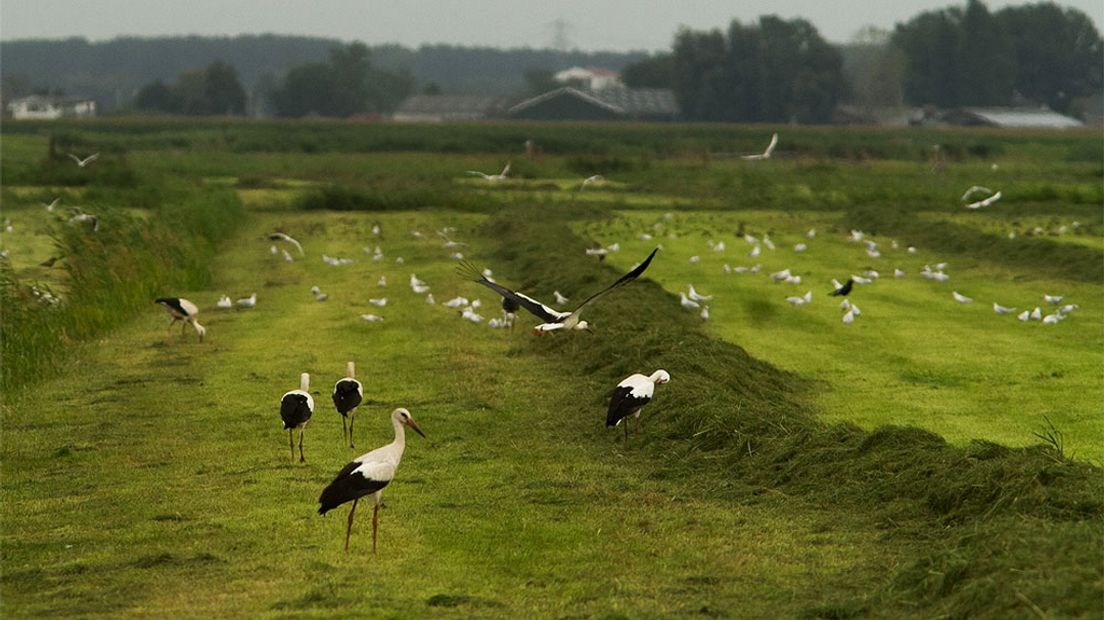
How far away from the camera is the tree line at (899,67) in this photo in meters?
136

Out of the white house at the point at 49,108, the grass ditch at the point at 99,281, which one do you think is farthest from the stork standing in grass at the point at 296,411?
the white house at the point at 49,108

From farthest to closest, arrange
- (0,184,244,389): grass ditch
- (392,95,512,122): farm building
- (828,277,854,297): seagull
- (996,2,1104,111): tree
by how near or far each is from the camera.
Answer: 1. (392,95,512,122): farm building
2. (996,2,1104,111): tree
3. (828,277,854,297): seagull
4. (0,184,244,389): grass ditch

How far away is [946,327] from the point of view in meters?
26.3

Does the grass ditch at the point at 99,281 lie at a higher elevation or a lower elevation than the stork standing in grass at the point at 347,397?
lower

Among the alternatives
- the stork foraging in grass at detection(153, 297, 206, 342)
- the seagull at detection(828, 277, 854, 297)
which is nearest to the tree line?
the seagull at detection(828, 277, 854, 297)

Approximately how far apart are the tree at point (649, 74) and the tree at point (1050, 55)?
3287 cm

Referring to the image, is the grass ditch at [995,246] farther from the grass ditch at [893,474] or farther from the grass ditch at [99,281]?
the grass ditch at [99,281]

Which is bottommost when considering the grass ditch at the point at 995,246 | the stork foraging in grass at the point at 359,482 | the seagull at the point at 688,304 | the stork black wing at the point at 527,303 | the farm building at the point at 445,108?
the farm building at the point at 445,108

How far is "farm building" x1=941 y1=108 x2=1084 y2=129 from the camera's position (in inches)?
5153

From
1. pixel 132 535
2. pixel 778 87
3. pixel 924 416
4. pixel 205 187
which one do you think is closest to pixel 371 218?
pixel 205 187

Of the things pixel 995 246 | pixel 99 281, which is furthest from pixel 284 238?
pixel 995 246

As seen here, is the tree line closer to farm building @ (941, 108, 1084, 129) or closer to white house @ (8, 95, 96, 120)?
farm building @ (941, 108, 1084, 129)

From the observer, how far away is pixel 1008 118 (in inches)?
5226

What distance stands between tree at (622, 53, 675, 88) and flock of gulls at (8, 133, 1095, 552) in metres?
104
